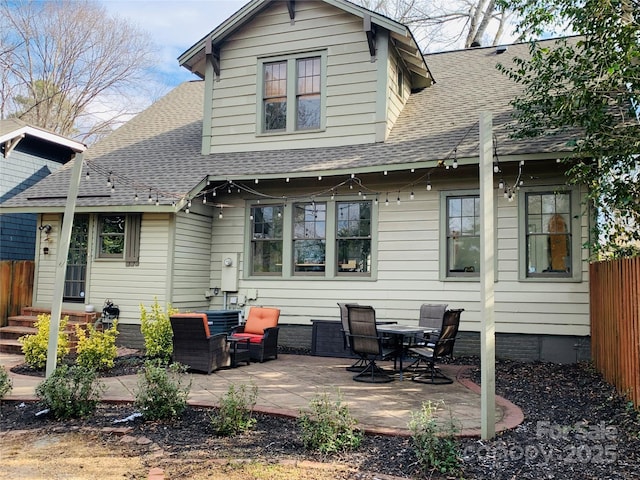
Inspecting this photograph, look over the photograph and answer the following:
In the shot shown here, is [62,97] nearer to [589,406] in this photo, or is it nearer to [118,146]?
[118,146]

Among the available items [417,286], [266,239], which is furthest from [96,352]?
[417,286]

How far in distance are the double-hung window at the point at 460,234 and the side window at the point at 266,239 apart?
316 centimetres

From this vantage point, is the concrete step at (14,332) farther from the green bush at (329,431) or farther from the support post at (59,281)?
the green bush at (329,431)

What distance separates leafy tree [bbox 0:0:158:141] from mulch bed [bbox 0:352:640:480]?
18.7m

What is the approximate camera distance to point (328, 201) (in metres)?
10.0

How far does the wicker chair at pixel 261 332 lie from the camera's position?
27.8 feet

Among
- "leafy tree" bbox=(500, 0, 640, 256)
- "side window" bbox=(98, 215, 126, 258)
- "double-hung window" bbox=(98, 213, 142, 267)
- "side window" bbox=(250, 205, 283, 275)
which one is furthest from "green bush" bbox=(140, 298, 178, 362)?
"leafy tree" bbox=(500, 0, 640, 256)

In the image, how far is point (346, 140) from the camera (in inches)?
396

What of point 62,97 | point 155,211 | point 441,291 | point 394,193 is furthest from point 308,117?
point 62,97

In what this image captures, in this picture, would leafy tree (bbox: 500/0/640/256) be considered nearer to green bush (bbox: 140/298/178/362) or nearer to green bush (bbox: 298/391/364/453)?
green bush (bbox: 298/391/364/453)

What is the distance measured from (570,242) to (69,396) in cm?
732

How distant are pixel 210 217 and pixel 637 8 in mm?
7776

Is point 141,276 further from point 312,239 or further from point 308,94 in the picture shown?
point 308,94

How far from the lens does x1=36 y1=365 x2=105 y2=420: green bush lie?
5152 millimetres
